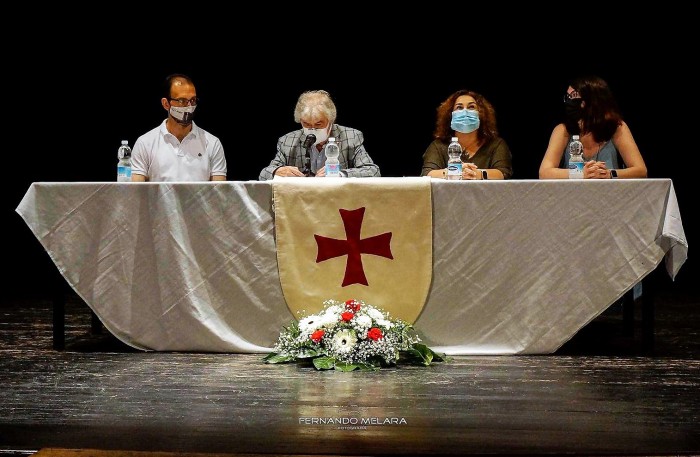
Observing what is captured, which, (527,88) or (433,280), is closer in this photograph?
(433,280)

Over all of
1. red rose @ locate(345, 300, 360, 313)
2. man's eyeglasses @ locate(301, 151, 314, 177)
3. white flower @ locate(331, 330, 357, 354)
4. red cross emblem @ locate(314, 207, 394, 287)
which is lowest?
white flower @ locate(331, 330, 357, 354)

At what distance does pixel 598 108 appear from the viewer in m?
4.32

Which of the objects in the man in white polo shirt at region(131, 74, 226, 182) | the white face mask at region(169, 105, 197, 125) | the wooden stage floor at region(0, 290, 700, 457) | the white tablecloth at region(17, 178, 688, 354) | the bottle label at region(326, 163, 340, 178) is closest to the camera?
the wooden stage floor at region(0, 290, 700, 457)

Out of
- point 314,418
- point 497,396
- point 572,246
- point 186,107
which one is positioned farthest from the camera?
point 186,107

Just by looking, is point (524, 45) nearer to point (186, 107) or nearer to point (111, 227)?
point (186, 107)

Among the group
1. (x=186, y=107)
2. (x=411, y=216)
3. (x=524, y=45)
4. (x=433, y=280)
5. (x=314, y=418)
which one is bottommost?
(x=314, y=418)

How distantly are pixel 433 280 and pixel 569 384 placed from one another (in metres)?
0.76

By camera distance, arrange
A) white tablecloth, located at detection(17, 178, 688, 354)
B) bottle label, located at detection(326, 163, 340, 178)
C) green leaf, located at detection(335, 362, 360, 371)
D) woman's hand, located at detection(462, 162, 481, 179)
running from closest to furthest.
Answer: green leaf, located at detection(335, 362, 360, 371) < white tablecloth, located at detection(17, 178, 688, 354) < bottle label, located at detection(326, 163, 340, 178) < woman's hand, located at detection(462, 162, 481, 179)

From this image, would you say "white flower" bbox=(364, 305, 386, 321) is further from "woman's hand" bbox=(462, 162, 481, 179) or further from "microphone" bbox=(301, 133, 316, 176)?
"microphone" bbox=(301, 133, 316, 176)

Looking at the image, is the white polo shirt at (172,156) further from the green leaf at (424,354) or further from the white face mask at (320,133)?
the green leaf at (424,354)

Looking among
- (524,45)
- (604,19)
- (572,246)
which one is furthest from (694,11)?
(572,246)

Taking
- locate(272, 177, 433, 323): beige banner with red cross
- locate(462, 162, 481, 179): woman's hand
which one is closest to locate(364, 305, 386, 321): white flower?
locate(272, 177, 433, 323): beige banner with red cross

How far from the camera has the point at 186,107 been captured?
4543 mm

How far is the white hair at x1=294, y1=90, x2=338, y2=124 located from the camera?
14.7 feet
